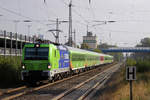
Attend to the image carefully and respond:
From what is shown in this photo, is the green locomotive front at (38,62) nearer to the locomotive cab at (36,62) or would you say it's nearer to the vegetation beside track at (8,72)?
the locomotive cab at (36,62)

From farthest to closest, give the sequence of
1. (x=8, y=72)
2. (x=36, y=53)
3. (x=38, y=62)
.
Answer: (x=8, y=72), (x=36, y=53), (x=38, y=62)

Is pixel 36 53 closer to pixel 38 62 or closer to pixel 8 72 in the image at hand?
pixel 38 62

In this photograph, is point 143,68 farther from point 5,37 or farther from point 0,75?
point 5,37

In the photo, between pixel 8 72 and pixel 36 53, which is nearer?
pixel 36 53

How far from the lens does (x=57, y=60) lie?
1898cm

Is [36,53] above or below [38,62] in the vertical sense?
above

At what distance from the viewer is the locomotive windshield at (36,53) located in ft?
56.7

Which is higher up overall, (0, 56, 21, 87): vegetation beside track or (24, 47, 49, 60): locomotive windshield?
(24, 47, 49, 60): locomotive windshield

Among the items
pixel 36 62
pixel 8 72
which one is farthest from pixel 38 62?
pixel 8 72

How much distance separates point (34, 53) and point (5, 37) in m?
22.6

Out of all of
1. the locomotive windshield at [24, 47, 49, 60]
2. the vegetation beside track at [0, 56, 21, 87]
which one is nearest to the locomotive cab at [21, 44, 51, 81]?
the locomotive windshield at [24, 47, 49, 60]

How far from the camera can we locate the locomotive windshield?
17281mm

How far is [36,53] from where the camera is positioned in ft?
57.5

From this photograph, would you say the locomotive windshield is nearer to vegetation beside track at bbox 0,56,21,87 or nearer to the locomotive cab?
the locomotive cab
